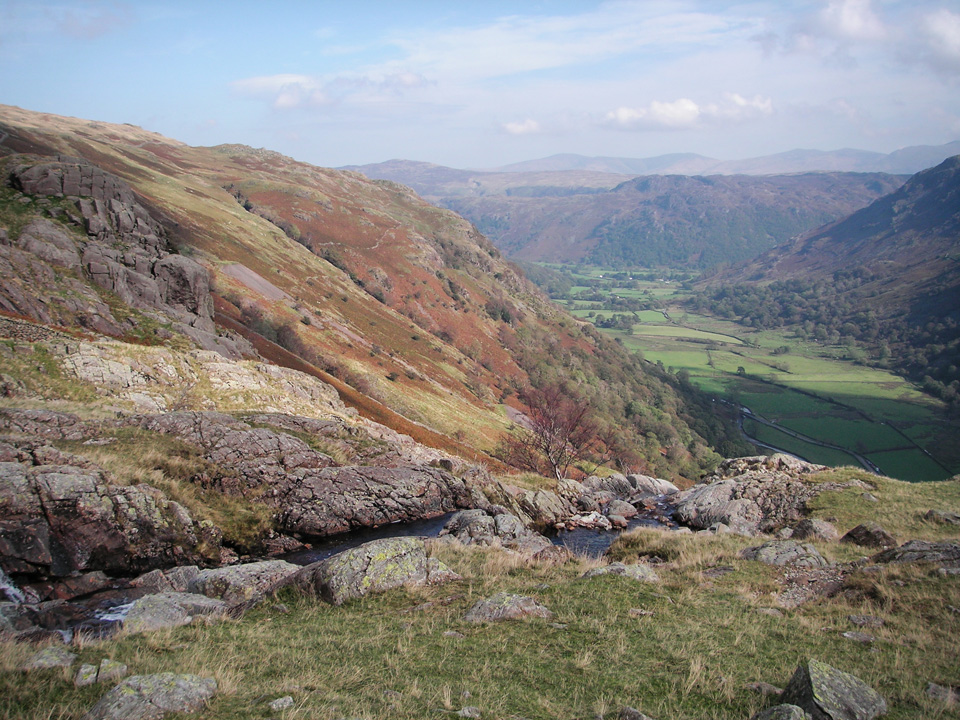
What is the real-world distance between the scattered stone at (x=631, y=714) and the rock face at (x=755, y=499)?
23419mm

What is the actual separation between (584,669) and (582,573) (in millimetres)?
7360

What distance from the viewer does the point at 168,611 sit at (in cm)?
1307

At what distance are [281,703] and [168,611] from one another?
21.1 feet

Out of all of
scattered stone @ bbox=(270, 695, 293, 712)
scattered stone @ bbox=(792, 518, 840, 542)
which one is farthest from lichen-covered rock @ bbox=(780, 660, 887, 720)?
scattered stone @ bbox=(792, 518, 840, 542)

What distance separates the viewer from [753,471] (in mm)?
37250

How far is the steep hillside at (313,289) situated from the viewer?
41.4 m

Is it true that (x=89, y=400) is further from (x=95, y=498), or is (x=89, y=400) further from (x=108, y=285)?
(x=108, y=285)

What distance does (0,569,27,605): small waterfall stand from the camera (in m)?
14.8

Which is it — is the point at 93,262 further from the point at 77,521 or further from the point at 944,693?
the point at 944,693

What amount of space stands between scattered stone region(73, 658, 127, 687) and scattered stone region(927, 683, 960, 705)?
14.4 m

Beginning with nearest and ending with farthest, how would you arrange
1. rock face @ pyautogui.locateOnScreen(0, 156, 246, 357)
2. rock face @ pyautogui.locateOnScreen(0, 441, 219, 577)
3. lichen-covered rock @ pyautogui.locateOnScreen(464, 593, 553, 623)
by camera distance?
lichen-covered rock @ pyautogui.locateOnScreen(464, 593, 553, 623) → rock face @ pyautogui.locateOnScreen(0, 441, 219, 577) → rock face @ pyautogui.locateOnScreen(0, 156, 246, 357)

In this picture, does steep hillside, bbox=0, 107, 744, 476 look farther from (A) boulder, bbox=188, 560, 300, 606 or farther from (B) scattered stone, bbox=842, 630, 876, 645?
(B) scattered stone, bbox=842, 630, 876, 645

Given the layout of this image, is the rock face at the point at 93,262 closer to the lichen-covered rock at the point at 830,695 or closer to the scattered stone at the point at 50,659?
the scattered stone at the point at 50,659

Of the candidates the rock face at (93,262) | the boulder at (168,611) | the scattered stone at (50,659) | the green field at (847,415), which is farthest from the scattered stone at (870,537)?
the green field at (847,415)
